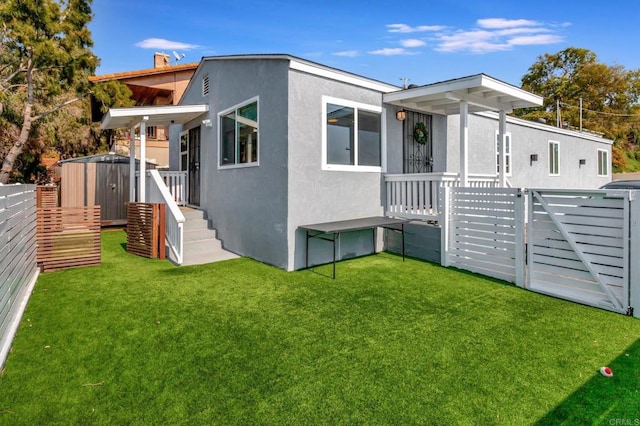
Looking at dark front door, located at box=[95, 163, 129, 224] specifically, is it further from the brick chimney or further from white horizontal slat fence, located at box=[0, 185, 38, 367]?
the brick chimney

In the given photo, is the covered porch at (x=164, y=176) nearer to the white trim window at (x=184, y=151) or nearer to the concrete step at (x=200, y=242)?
the concrete step at (x=200, y=242)

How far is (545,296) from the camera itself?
15.4 feet

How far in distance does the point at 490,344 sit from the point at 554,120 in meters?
30.4

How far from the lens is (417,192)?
7.11 metres

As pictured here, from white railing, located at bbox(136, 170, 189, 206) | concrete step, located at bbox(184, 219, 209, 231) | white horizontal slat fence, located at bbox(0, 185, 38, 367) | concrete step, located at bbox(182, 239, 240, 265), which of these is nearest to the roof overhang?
white railing, located at bbox(136, 170, 189, 206)

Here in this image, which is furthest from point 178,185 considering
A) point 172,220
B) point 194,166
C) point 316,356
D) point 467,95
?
point 316,356

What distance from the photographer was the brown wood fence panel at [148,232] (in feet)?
23.0

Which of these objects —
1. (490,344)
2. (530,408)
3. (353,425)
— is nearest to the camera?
(353,425)

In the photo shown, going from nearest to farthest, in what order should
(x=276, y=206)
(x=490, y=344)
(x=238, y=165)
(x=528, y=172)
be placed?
(x=490, y=344) → (x=276, y=206) → (x=238, y=165) → (x=528, y=172)

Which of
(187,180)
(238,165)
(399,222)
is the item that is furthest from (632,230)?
(187,180)

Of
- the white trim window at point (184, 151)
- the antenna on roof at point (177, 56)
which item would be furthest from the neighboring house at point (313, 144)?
the antenna on roof at point (177, 56)

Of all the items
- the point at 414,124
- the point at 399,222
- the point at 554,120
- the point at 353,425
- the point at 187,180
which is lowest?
the point at 353,425

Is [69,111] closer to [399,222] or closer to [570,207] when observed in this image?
[399,222]

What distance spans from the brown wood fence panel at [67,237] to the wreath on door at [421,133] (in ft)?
22.5
